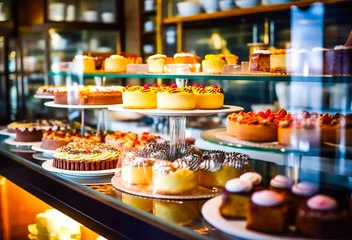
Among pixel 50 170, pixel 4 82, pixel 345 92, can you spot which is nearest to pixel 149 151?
pixel 50 170

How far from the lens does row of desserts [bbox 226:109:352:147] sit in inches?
70.1

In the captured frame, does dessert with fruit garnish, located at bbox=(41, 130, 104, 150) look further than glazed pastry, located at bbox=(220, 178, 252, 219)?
Yes

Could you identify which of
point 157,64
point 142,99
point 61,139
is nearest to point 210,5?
point 157,64

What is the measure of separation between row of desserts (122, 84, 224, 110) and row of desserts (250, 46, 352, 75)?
0.79 ft

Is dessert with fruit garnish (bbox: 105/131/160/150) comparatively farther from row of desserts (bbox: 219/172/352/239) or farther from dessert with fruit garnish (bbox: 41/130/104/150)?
row of desserts (bbox: 219/172/352/239)

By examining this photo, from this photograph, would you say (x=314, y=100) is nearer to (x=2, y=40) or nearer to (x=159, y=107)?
(x=159, y=107)

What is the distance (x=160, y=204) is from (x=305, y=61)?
81 centimetres

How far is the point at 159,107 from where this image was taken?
2414 millimetres

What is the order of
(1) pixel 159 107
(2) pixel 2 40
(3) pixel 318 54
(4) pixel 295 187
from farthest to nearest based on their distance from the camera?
(2) pixel 2 40, (1) pixel 159 107, (3) pixel 318 54, (4) pixel 295 187

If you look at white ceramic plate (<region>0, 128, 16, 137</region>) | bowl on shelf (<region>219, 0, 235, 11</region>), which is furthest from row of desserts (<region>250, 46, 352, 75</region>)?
bowl on shelf (<region>219, 0, 235, 11</region>)

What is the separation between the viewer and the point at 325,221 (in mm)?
1598

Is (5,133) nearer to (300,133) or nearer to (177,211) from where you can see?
(177,211)

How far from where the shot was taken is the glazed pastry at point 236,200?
1798 mm

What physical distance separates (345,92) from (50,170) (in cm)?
243
